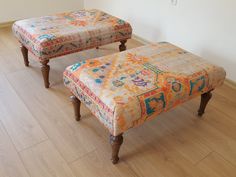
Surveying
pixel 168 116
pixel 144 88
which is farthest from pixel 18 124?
pixel 168 116

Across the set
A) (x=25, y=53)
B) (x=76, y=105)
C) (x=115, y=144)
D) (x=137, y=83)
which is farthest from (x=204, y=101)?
(x=25, y=53)

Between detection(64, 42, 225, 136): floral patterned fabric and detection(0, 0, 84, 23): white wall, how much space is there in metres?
2.08

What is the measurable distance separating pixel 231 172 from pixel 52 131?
1085 millimetres

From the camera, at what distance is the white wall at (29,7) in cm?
296

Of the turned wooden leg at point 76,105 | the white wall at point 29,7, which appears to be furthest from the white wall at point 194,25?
the turned wooden leg at point 76,105

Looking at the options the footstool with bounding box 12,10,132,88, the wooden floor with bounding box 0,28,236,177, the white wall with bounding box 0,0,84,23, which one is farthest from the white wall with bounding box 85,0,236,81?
the white wall with bounding box 0,0,84,23

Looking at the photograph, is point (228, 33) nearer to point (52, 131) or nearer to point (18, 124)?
point (52, 131)

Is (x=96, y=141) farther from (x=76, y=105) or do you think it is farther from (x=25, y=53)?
(x=25, y=53)

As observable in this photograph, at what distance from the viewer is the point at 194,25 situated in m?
2.13

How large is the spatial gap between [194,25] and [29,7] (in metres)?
2.16

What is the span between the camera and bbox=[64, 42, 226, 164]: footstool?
1146mm

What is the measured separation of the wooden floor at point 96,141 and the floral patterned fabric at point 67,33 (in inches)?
13.4

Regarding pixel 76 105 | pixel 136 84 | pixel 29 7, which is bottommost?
pixel 76 105

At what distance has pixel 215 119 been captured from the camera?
167 centimetres
